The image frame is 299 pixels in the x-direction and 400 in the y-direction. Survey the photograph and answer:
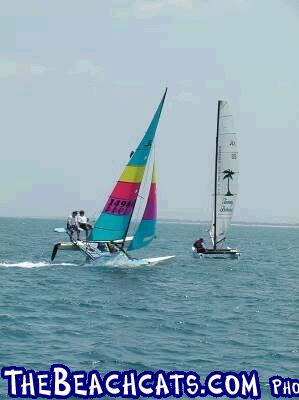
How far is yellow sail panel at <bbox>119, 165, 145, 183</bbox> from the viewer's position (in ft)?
147

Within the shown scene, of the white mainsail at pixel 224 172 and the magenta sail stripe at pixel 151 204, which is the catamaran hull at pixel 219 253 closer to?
the white mainsail at pixel 224 172

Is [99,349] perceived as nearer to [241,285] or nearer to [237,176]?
[241,285]

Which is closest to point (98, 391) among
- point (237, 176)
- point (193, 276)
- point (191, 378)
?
point (191, 378)

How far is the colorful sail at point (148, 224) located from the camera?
4409 cm

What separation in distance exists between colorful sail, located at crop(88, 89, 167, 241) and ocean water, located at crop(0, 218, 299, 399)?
234cm

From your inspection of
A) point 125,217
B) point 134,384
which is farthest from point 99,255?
point 134,384

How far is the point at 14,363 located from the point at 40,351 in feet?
4.80

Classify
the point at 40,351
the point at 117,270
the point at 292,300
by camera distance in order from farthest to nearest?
1. the point at 117,270
2. the point at 292,300
3. the point at 40,351

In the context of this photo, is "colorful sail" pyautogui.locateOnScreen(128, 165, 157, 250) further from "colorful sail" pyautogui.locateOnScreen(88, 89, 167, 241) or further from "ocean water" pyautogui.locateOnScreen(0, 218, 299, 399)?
"ocean water" pyautogui.locateOnScreen(0, 218, 299, 399)

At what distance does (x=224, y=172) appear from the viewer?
54.7 m

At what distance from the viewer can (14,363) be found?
2017 cm

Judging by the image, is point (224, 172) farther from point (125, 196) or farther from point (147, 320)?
point (147, 320)

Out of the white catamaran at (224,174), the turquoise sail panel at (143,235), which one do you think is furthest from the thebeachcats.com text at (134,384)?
the white catamaran at (224,174)

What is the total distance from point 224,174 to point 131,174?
38.8 ft
